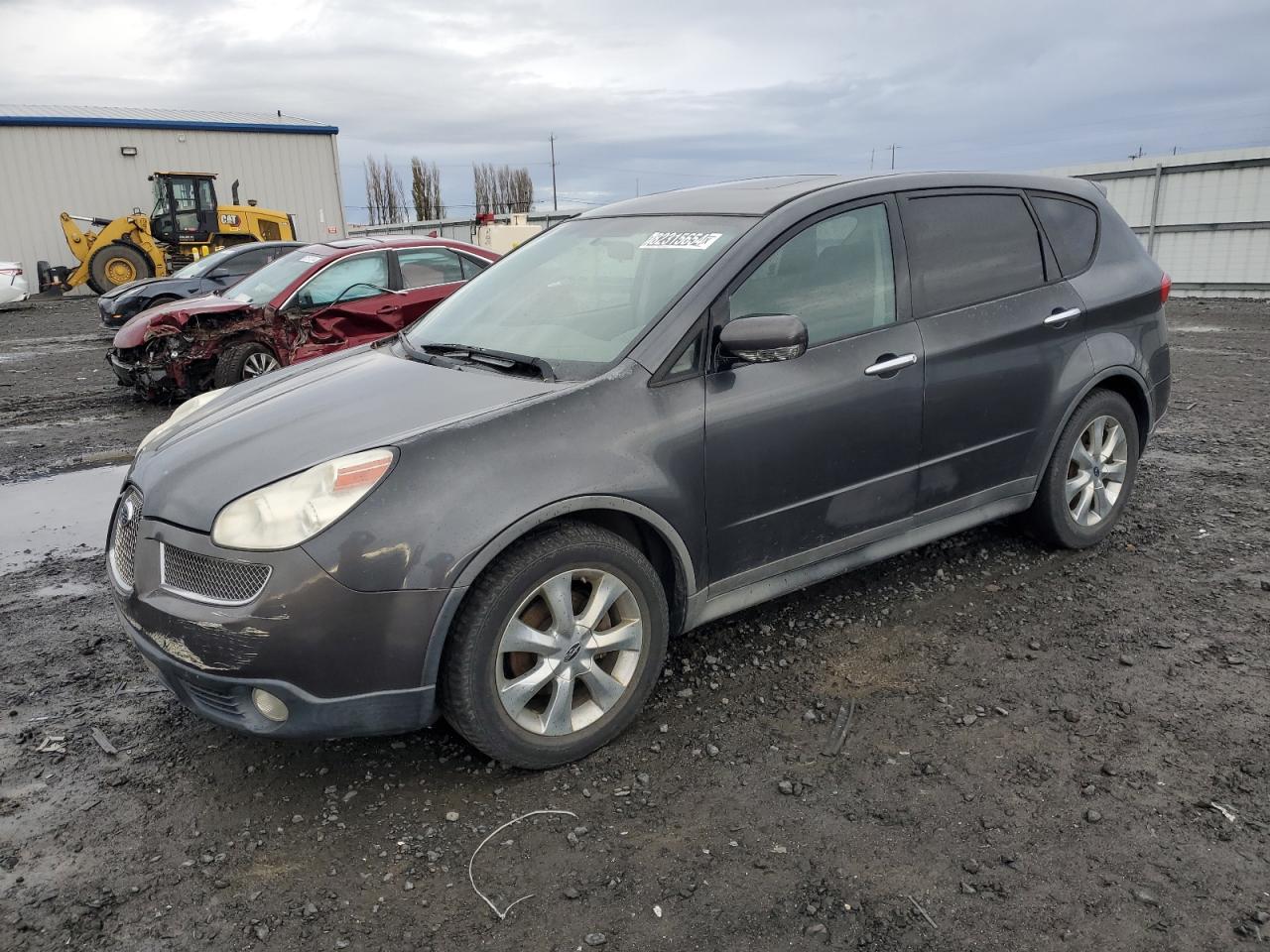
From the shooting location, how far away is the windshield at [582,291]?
3.18m

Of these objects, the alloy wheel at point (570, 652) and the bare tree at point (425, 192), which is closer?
the alloy wheel at point (570, 652)

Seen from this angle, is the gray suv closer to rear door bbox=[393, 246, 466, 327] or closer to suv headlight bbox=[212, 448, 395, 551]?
suv headlight bbox=[212, 448, 395, 551]

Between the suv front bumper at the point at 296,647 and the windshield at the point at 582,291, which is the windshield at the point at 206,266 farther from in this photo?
the suv front bumper at the point at 296,647

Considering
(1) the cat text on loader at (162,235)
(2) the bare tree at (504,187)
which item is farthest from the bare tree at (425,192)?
(1) the cat text on loader at (162,235)

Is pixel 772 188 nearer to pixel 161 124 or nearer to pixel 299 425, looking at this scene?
pixel 299 425

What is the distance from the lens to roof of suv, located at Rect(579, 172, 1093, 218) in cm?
353

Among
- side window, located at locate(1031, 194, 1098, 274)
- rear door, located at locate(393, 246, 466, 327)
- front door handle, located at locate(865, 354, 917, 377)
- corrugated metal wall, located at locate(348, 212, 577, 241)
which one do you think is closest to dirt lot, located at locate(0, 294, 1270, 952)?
front door handle, located at locate(865, 354, 917, 377)

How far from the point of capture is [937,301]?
3678 mm

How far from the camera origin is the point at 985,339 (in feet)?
12.3

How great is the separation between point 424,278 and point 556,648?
724cm

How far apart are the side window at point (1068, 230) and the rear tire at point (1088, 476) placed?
0.62 meters

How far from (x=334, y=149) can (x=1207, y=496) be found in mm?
35905

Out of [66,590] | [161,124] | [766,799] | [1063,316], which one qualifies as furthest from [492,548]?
[161,124]

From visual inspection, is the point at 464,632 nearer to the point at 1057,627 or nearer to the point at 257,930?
the point at 257,930
